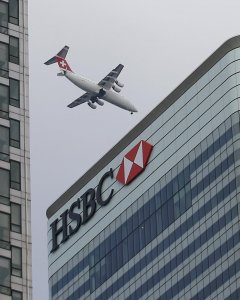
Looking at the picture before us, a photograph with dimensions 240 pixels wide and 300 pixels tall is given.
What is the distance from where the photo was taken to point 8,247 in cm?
10019

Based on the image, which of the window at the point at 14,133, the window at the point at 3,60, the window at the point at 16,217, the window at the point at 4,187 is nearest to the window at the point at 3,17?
the window at the point at 3,60

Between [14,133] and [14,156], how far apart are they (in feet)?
6.20

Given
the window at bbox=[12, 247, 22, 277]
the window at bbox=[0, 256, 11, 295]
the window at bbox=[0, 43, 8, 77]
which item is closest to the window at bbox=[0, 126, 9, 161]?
the window at bbox=[0, 43, 8, 77]

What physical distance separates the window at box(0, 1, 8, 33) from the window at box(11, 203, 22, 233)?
533 inches

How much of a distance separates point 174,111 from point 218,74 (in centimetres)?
1041

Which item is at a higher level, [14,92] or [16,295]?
[14,92]

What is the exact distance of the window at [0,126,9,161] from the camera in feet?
341

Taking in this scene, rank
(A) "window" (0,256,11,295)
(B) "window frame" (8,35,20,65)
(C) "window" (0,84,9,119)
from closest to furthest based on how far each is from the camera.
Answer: (A) "window" (0,256,11,295) → (C) "window" (0,84,9,119) → (B) "window frame" (8,35,20,65)

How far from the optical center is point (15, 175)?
341ft

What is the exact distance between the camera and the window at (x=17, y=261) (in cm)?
9950

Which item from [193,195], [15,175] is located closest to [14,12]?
[15,175]

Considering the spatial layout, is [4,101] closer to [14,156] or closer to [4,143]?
[4,143]

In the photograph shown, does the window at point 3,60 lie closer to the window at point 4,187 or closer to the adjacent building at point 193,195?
the window at point 4,187

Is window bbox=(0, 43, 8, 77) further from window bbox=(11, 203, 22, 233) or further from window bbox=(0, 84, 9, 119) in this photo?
window bbox=(11, 203, 22, 233)
